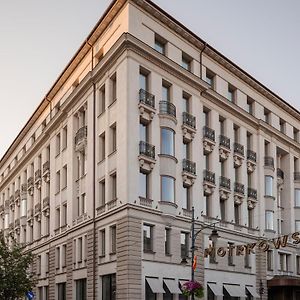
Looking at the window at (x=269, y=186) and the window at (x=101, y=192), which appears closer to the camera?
the window at (x=101, y=192)

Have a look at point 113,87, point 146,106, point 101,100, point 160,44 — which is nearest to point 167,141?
point 146,106

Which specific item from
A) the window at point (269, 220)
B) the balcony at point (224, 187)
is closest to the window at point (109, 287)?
the balcony at point (224, 187)

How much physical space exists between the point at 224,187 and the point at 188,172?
20.1 feet

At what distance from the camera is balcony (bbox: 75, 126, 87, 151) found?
48.5 meters

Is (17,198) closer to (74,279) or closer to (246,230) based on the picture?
(74,279)

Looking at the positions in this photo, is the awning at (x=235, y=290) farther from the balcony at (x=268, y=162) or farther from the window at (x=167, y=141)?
the balcony at (x=268, y=162)

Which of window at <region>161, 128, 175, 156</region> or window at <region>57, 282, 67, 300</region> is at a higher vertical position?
window at <region>161, 128, 175, 156</region>

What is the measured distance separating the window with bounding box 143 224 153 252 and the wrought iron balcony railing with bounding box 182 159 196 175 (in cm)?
593

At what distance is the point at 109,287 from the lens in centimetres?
4162

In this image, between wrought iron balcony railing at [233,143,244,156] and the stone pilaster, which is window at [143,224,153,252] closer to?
the stone pilaster

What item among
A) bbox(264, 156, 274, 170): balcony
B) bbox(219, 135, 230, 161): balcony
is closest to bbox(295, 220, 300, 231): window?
bbox(264, 156, 274, 170): balcony

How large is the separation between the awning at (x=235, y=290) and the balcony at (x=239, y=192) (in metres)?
7.21

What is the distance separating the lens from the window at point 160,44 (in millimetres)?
44688

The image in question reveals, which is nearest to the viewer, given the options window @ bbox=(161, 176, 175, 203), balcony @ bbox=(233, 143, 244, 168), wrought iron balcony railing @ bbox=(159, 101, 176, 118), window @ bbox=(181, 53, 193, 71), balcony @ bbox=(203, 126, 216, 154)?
window @ bbox=(161, 176, 175, 203)
